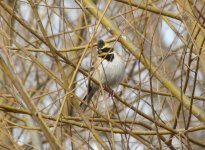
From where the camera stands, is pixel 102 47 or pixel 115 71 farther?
pixel 115 71

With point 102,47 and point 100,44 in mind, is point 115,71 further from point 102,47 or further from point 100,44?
point 100,44

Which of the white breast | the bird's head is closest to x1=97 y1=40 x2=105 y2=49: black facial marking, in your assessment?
the bird's head

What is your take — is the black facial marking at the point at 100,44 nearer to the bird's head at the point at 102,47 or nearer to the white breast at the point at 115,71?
the bird's head at the point at 102,47

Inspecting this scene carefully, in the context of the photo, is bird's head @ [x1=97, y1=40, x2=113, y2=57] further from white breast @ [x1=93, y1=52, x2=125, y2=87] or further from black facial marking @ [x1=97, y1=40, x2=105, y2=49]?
white breast @ [x1=93, y1=52, x2=125, y2=87]

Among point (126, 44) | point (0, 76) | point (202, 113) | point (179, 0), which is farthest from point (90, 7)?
point (0, 76)

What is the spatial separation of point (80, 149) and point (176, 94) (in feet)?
3.21

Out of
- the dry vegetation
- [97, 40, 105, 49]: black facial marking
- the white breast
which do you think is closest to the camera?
the dry vegetation

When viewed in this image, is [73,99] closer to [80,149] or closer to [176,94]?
[80,149]

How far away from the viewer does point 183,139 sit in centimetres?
372

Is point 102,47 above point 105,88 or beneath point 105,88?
above

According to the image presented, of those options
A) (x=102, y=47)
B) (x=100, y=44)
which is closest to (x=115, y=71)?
(x=102, y=47)

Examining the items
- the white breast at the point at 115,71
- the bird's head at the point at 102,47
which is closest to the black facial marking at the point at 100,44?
the bird's head at the point at 102,47

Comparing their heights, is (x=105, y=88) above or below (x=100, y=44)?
below

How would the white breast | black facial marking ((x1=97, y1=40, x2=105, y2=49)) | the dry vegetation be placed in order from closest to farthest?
the dry vegetation, black facial marking ((x1=97, y1=40, x2=105, y2=49)), the white breast
